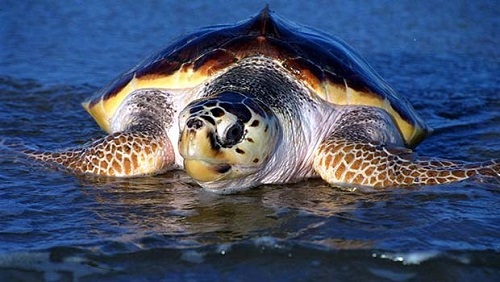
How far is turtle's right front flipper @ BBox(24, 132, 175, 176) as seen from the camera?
18.5 feet

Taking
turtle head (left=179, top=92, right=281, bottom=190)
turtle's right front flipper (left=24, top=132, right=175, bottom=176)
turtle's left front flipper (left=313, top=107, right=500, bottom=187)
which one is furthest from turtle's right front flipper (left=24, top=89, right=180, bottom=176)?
turtle's left front flipper (left=313, top=107, right=500, bottom=187)

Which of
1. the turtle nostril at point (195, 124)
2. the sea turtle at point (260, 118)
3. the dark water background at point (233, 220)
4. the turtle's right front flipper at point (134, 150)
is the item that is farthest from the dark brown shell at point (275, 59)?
the turtle nostril at point (195, 124)

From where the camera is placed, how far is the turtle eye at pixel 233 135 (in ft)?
15.9

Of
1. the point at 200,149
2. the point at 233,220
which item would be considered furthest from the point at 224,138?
the point at 233,220

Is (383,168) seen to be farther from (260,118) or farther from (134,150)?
(134,150)

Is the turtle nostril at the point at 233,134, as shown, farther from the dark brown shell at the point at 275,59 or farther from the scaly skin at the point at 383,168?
the dark brown shell at the point at 275,59

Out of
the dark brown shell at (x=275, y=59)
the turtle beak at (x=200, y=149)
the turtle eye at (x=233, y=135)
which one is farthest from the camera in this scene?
the dark brown shell at (x=275, y=59)

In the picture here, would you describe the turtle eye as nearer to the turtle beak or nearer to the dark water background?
the turtle beak

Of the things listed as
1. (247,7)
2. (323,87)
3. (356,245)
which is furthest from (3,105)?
(247,7)

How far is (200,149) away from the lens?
4.74 m

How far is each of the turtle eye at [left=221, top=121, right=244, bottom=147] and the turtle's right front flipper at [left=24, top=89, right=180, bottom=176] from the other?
952mm

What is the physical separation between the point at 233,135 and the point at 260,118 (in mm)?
294

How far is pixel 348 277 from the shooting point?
3822 mm

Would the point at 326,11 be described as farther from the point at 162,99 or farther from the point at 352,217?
the point at 352,217
